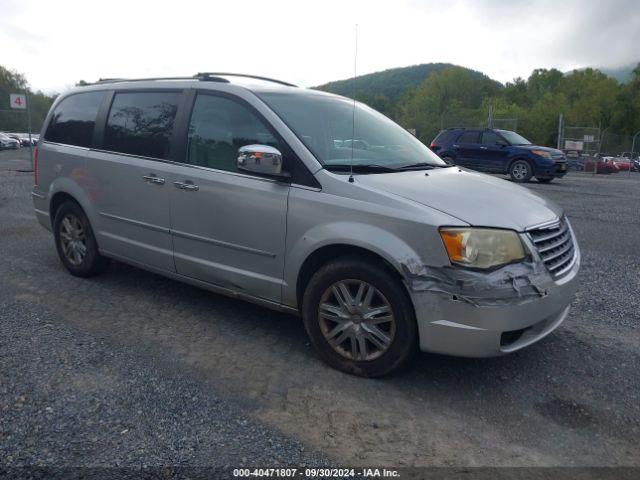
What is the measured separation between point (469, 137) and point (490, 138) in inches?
26.8

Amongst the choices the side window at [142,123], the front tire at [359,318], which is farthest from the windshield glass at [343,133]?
the side window at [142,123]

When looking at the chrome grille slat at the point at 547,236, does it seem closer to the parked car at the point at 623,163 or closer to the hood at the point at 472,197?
the hood at the point at 472,197

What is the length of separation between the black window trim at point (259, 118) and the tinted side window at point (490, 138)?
1433cm

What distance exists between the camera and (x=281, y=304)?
3785 millimetres

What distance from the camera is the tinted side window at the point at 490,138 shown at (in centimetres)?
1706

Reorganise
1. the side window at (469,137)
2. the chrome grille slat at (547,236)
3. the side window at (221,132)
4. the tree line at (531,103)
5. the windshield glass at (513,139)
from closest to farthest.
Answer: the chrome grille slat at (547,236), the side window at (221,132), the windshield glass at (513,139), the side window at (469,137), the tree line at (531,103)

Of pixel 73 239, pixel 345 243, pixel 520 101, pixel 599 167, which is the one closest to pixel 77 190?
pixel 73 239

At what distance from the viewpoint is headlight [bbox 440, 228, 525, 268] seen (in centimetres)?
306

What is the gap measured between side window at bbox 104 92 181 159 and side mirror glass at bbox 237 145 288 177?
3.34 feet

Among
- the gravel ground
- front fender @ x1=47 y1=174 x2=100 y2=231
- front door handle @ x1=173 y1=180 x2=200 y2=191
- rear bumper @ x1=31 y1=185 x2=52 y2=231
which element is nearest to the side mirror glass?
front door handle @ x1=173 y1=180 x2=200 y2=191

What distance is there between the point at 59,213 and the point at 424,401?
399 cm

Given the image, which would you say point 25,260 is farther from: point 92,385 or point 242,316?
point 92,385

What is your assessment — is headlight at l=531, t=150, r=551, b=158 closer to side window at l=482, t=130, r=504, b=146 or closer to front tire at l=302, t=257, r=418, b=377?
side window at l=482, t=130, r=504, b=146

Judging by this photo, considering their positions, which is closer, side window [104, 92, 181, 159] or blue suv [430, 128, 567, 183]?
side window [104, 92, 181, 159]
